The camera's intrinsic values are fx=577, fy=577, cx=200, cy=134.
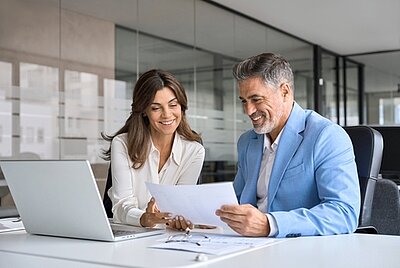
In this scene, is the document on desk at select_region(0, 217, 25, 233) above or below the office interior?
below

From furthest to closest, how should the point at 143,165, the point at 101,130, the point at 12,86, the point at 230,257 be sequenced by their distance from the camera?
the point at 101,130 → the point at 12,86 → the point at 143,165 → the point at 230,257

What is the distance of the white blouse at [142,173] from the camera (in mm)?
2307

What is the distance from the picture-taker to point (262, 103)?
2010 mm

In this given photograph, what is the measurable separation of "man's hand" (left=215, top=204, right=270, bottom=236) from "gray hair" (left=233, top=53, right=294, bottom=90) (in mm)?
509

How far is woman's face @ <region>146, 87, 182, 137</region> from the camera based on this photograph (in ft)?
8.31

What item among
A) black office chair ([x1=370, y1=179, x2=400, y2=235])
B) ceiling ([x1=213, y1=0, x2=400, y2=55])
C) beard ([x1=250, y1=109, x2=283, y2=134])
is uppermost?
ceiling ([x1=213, y1=0, x2=400, y2=55])

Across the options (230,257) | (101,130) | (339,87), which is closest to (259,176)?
(230,257)

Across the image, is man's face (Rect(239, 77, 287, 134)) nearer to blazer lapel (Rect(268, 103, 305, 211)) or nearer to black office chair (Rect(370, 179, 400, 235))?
blazer lapel (Rect(268, 103, 305, 211))

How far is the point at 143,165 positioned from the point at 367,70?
9.09 m

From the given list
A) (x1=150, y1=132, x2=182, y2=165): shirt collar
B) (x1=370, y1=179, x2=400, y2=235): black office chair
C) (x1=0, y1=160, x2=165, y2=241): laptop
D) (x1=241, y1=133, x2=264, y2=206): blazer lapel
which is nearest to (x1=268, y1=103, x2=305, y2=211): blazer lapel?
(x1=241, y1=133, x2=264, y2=206): blazer lapel

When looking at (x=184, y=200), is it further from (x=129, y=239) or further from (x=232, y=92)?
(x=232, y=92)

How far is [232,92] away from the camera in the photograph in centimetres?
727

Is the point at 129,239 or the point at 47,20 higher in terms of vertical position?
the point at 47,20

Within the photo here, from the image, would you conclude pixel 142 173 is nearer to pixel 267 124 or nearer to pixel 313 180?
pixel 267 124
